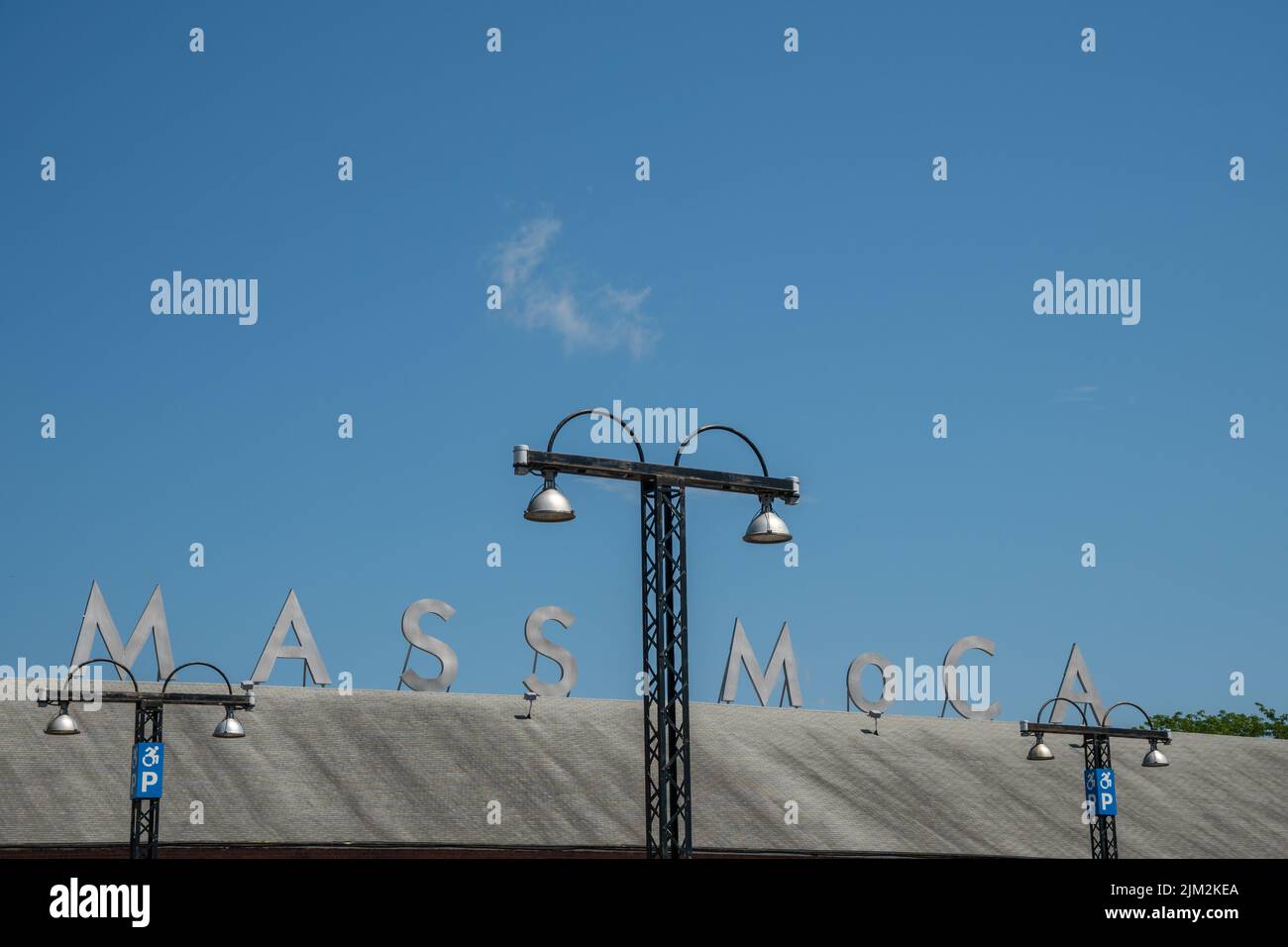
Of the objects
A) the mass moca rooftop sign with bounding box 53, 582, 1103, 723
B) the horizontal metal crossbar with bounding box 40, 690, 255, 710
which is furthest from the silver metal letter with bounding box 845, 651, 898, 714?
the horizontal metal crossbar with bounding box 40, 690, 255, 710

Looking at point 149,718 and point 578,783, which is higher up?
point 149,718

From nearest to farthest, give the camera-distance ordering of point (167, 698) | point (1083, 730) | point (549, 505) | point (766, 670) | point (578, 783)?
point (549, 505), point (167, 698), point (1083, 730), point (578, 783), point (766, 670)

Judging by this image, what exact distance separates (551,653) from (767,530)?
38387 mm

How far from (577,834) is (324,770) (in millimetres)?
8345

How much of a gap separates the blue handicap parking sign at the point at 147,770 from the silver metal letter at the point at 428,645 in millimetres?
22764

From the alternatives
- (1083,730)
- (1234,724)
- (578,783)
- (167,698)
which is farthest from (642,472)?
(1234,724)

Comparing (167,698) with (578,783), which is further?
(578,783)

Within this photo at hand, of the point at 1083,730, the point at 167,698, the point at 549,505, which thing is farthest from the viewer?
→ the point at 1083,730

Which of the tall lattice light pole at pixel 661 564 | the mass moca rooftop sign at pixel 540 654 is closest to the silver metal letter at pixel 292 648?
the mass moca rooftop sign at pixel 540 654

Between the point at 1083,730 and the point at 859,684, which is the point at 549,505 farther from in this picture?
the point at 859,684

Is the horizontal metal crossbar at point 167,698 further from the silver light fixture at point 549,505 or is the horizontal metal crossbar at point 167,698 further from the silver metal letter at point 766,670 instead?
the silver metal letter at point 766,670

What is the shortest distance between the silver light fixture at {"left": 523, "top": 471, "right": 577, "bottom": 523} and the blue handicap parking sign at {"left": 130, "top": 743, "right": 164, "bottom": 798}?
17.4m

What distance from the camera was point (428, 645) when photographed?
2292 inches
